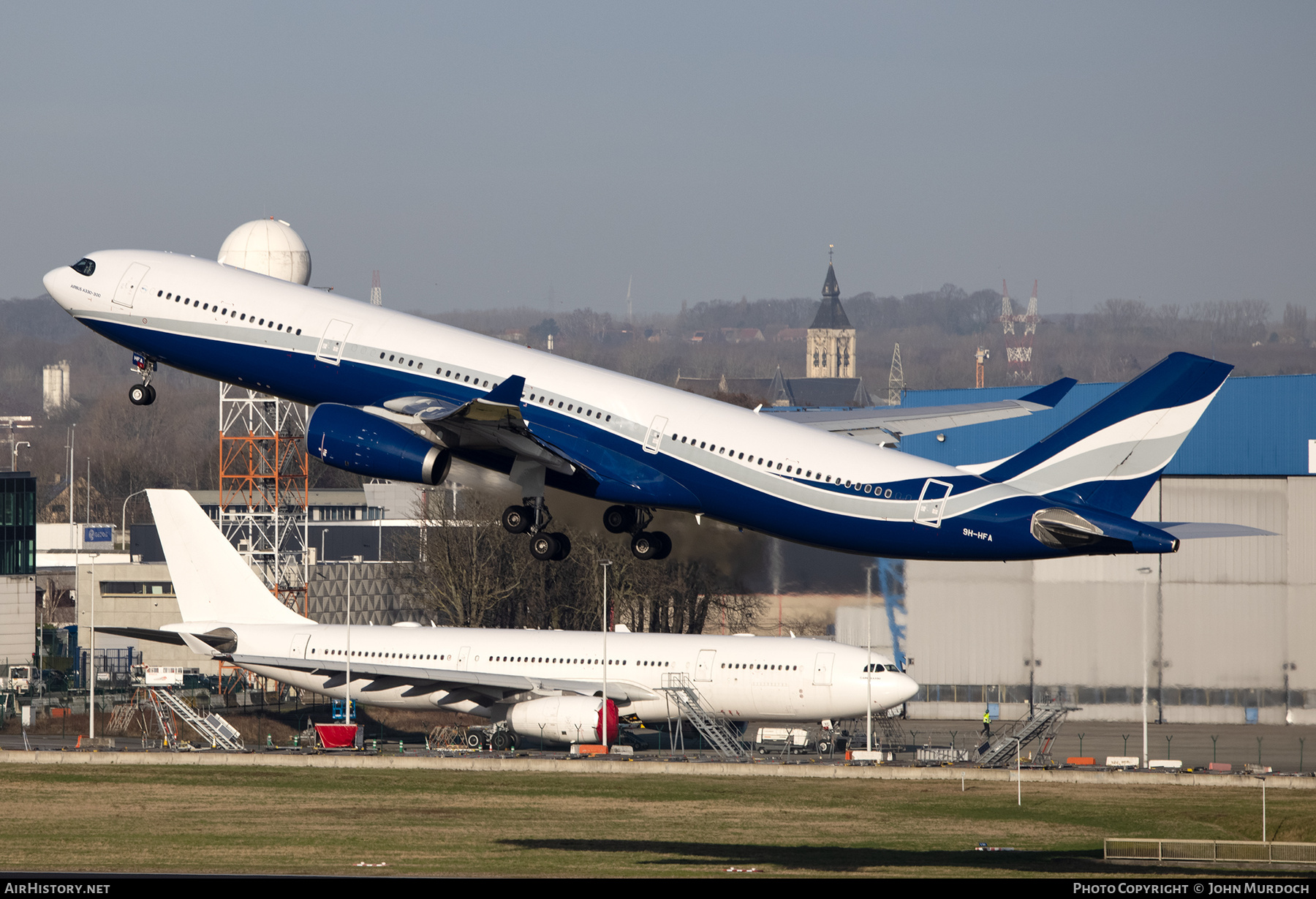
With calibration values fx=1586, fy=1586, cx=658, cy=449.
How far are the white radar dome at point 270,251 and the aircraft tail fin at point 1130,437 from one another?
76181mm

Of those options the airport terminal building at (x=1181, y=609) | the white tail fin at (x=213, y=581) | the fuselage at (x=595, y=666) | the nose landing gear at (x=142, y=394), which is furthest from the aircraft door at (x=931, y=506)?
the airport terminal building at (x=1181, y=609)

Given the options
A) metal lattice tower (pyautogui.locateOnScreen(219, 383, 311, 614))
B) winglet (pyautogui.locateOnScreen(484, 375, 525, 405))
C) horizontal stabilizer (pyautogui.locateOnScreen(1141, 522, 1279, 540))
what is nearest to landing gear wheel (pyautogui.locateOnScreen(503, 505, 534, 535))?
winglet (pyautogui.locateOnScreen(484, 375, 525, 405))

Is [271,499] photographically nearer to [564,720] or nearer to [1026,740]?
[564,720]

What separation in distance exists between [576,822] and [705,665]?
20.5 m

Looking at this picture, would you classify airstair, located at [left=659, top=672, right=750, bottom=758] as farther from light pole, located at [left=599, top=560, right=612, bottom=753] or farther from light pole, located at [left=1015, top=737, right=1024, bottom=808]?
light pole, located at [left=1015, top=737, right=1024, bottom=808]

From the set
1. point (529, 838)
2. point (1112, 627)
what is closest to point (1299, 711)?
point (1112, 627)

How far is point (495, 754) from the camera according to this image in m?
73.4

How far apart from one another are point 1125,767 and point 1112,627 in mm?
23267

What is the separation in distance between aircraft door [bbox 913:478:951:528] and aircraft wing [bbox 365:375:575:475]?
9.68 m

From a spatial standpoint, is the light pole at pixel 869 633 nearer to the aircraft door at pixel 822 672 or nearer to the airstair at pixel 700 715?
the aircraft door at pixel 822 672

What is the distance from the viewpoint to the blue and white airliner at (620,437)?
4066 cm

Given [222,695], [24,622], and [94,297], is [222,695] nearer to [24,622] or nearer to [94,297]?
[24,622]

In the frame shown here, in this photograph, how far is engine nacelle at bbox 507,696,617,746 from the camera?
72.8m
